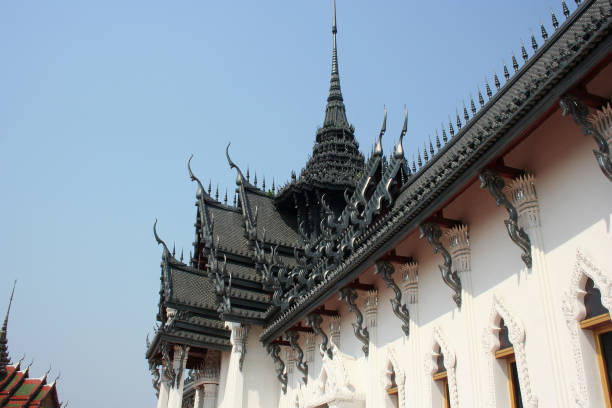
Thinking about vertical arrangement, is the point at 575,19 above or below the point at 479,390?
above

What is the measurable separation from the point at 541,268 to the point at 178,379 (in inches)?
441

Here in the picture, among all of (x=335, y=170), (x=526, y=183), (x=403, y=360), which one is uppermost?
(x=335, y=170)

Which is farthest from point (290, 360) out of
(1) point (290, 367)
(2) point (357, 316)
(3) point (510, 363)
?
(3) point (510, 363)

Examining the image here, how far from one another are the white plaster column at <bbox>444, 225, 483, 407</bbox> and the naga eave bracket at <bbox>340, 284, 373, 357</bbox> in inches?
106

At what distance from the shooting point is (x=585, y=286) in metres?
6.14

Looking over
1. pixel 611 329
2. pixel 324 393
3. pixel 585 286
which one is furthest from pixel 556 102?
pixel 324 393

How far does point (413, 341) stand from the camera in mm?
A: 9141

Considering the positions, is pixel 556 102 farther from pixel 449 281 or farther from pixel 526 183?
pixel 449 281

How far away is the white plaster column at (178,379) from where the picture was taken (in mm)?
15266

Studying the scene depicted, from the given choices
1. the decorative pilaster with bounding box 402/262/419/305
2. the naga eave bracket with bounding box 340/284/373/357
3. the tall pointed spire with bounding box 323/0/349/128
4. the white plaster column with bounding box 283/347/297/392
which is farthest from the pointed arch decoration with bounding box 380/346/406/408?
the tall pointed spire with bounding box 323/0/349/128

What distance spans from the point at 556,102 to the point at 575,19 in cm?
371

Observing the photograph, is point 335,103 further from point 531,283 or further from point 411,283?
point 531,283

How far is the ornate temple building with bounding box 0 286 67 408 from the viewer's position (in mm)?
27781

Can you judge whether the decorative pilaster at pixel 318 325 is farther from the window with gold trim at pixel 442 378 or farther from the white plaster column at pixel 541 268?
the white plaster column at pixel 541 268
